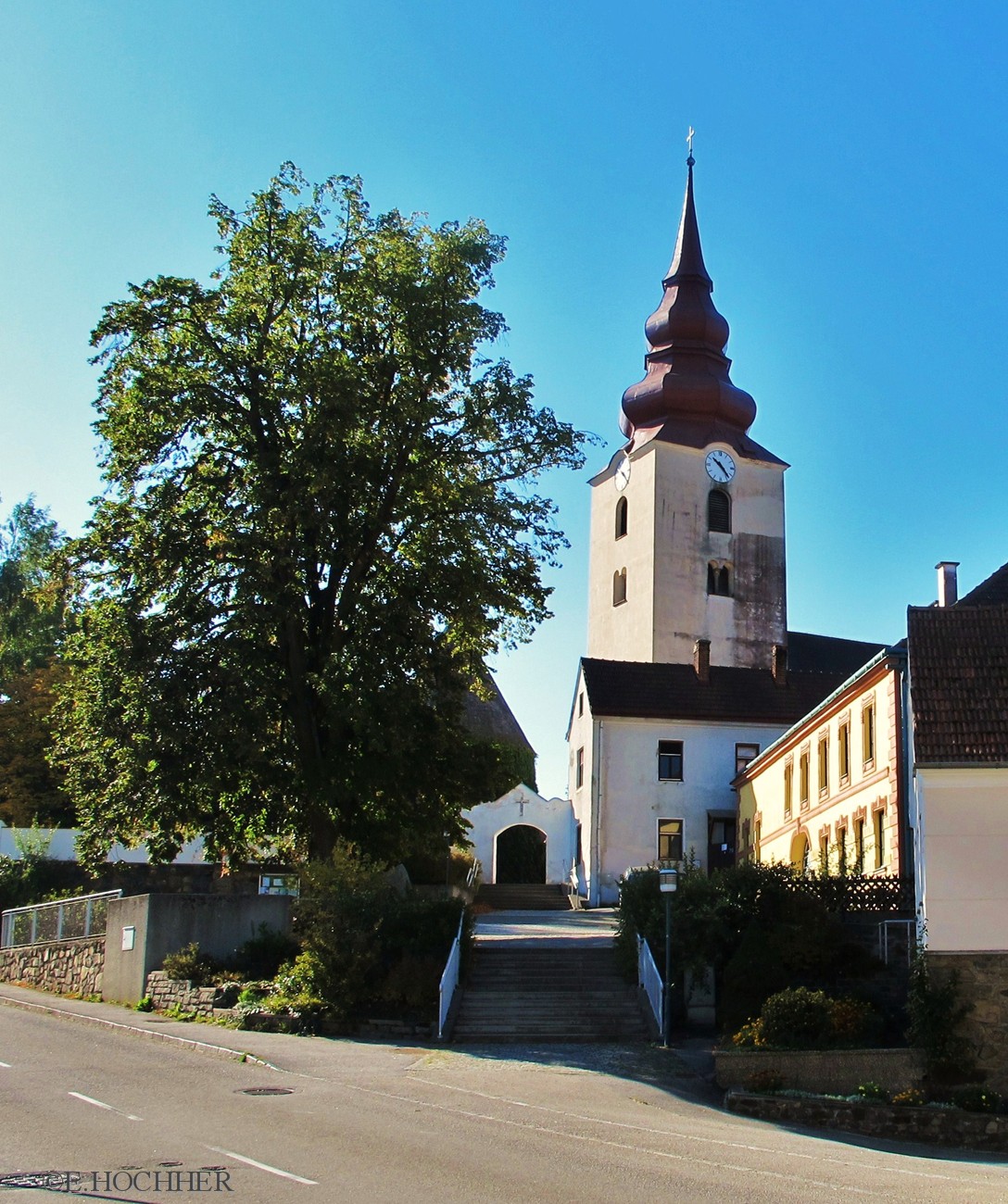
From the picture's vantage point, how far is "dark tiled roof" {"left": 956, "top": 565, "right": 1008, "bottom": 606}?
2812 cm

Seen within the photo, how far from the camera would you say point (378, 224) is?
3116 centimetres

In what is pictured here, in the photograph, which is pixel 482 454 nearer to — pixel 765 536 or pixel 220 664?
pixel 220 664

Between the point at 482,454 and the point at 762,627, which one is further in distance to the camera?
the point at 762,627

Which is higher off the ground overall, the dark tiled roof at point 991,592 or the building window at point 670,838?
the dark tiled roof at point 991,592

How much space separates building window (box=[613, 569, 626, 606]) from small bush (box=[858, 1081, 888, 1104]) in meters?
47.4

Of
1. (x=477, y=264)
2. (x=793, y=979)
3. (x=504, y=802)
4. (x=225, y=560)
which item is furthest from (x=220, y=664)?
(x=504, y=802)

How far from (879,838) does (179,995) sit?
49.7ft

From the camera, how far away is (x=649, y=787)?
48594 millimetres

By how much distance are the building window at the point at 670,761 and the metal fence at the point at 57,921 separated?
71.9 feet

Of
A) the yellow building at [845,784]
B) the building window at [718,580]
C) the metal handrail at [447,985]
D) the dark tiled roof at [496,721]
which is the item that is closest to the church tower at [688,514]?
the building window at [718,580]

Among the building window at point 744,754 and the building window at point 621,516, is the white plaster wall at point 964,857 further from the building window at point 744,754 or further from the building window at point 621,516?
the building window at point 621,516

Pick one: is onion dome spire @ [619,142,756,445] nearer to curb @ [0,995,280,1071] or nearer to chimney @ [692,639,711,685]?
chimney @ [692,639,711,685]

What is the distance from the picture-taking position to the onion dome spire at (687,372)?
67500mm

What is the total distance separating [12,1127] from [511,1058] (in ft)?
29.7
